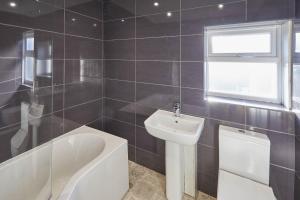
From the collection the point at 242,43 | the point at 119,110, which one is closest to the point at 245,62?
the point at 242,43

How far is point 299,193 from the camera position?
4.36 ft

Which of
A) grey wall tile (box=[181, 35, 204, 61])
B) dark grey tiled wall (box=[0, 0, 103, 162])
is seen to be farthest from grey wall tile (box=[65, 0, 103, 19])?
grey wall tile (box=[181, 35, 204, 61])

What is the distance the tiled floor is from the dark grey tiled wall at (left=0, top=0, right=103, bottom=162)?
93 cm

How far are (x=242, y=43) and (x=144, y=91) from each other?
1221 mm

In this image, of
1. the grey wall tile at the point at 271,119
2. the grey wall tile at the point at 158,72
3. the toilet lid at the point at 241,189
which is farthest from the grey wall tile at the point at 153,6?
the toilet lid at the point at 241,189

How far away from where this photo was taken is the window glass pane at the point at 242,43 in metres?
1.58

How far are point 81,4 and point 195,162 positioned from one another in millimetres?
2370

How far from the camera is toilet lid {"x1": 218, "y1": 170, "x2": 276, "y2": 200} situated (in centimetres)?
123

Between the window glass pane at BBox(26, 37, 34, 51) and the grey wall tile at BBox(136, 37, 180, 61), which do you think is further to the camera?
the grey wall tile at BBox(136, 37, 180, 61)

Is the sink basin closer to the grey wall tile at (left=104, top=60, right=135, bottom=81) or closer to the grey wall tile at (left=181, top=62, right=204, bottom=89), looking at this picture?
the grey wall tile at (left=181, top=62, right=204, bottom=89)

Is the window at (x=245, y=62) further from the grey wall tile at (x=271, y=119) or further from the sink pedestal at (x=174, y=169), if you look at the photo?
the sink pedestal at (x=174, y=169)

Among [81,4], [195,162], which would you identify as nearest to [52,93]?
[81,4]

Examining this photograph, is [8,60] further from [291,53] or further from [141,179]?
[291,53]

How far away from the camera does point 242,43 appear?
1.67 m
